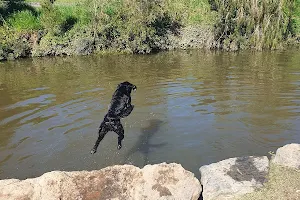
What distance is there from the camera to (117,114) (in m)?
6.85

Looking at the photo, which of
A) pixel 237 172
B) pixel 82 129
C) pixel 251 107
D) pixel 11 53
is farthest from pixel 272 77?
pixel 11 53

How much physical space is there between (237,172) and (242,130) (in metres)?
3.47

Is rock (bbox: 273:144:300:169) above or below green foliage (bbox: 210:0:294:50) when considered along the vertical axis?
below

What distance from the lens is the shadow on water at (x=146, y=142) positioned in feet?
26.3

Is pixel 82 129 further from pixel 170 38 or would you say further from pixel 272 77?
pixel 170 38

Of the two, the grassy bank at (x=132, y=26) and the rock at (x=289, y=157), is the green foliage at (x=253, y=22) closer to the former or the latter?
the grassy bank at (x=132, y=26)

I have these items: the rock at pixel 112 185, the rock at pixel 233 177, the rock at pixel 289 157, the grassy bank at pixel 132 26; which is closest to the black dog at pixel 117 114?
the rock at pixel 112 185

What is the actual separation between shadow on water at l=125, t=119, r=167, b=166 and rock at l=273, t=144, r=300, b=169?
9.30 ft

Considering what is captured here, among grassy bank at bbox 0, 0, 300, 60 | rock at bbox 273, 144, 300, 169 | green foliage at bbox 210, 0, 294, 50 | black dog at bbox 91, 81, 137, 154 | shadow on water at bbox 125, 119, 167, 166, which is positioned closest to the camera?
rock at bbox 273, 144, 300, 169

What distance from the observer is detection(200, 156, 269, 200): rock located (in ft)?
17.3

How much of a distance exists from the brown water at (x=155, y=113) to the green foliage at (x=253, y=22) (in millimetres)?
2573

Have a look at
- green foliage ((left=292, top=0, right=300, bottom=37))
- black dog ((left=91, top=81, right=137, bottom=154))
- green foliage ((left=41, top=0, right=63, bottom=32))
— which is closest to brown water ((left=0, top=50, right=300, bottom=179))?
black dog ((left=91, top=81, right=137, bottom=154))

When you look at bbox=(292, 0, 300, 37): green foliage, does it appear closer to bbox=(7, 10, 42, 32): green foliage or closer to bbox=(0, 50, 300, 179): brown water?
bbox=(0, 50, 300, 179): brown water

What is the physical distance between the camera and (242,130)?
9.05 m
